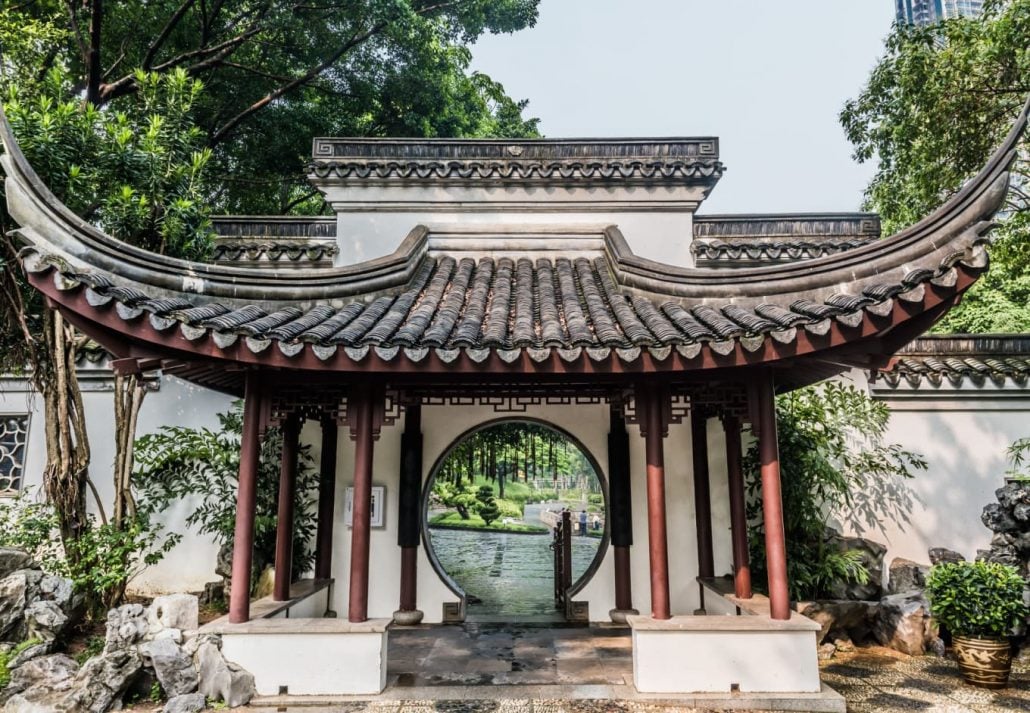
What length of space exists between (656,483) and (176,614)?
347 cm

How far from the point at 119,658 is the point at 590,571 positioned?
4143mm

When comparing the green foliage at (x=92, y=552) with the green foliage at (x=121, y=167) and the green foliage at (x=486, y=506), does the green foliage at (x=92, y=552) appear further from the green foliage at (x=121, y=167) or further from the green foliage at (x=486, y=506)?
the green foliage at (x=486, y=506)

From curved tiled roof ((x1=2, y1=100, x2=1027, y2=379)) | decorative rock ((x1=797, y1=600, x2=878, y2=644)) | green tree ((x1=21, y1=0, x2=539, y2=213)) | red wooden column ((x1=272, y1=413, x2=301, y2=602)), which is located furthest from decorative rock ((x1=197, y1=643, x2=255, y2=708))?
green tree ((x1=21, y1=0, x2=539, y2=213))

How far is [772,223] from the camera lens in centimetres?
801

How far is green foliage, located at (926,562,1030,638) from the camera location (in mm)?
4605

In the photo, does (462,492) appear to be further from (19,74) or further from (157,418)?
(19,74)

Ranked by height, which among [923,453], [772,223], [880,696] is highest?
[772,223]

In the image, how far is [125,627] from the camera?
4.23 meters

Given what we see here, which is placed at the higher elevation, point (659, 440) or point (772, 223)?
point (772, 223)

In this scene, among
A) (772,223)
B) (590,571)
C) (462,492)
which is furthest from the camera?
(462,492)

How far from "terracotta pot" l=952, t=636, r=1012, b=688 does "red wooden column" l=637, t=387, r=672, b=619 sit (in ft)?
7.48

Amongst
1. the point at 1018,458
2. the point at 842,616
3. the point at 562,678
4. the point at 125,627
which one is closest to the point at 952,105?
the point at 1018,458

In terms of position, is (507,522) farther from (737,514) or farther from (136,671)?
(136,671)

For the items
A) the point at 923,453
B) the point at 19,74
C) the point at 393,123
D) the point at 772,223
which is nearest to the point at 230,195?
the point at 393,123
